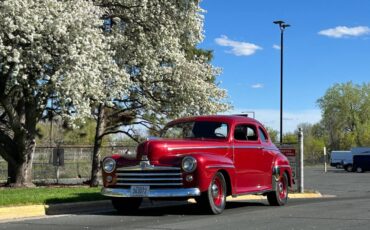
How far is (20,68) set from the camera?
628 inches

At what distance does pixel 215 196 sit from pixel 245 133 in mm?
2276

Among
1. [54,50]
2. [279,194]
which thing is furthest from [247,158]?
[54,50]

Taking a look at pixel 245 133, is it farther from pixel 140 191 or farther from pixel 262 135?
pixel 140 191

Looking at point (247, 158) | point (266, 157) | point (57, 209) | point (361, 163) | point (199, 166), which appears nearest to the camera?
point (199, 166)

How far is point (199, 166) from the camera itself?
1072cm

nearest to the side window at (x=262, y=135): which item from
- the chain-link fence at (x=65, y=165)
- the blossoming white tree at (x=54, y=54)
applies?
the blossoming white tree at (x=54, y=54)

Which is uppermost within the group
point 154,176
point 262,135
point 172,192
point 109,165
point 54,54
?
point 54,54

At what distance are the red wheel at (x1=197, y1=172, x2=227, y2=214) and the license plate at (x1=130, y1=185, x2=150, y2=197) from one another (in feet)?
3.31

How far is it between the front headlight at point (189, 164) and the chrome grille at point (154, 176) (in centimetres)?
13

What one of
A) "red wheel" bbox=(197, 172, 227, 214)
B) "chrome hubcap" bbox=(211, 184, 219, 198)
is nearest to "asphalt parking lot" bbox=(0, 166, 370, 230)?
"red wheel" bbox=(197, 172, 227, 214)

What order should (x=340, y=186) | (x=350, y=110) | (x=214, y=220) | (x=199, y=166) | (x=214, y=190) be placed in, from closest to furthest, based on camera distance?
(x=214, y=220) → (x=199, y=166) → (x=214, y=190) → (x=340, y=186) → (x=350, y=110)

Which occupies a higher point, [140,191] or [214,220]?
[140,191]

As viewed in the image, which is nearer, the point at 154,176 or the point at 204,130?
the point at 154,176

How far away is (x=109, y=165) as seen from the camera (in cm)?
1158
